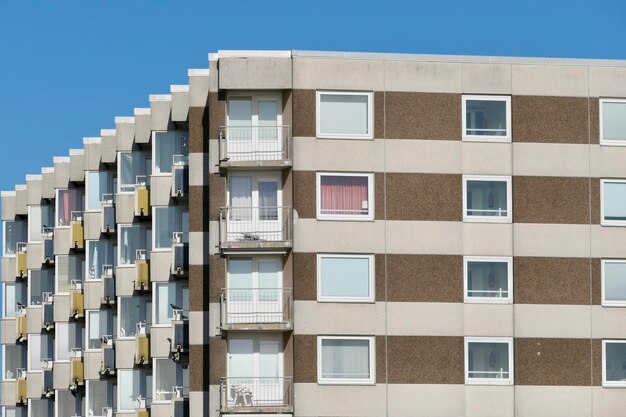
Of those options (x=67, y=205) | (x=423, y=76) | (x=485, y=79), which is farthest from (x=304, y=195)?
(x=67, y=205)

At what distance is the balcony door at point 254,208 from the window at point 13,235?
30953 mm

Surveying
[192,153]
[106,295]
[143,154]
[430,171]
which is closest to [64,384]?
[106,295]

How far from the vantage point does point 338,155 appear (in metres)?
70.6

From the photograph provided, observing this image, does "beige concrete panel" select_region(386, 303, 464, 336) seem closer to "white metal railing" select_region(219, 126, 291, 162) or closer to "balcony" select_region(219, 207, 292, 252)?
"balcony" select_region(219, 207, 292, 252)

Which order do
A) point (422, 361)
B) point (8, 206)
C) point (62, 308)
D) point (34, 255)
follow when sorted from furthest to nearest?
point (8, 206) → point (34, 255) → point (62, 308) → point (422, 361)

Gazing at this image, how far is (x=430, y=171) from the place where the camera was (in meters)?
71.1

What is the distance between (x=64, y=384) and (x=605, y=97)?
31.4m

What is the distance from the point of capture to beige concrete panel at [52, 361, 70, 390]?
91125 millimetres

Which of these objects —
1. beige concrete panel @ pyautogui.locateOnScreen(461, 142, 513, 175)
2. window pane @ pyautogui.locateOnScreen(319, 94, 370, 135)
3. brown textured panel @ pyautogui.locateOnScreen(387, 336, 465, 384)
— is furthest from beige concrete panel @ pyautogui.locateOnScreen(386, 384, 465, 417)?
window pane @ pyautogui.locateOnScreen(319, 94, 370, 135)

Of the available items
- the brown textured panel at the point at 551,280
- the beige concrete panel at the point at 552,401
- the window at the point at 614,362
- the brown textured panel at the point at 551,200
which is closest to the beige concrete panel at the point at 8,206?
the brown textured panel at the point at 551,200

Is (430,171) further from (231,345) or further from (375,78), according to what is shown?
(231,345)

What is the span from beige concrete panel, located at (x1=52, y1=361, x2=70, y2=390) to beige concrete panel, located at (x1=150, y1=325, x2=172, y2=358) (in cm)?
1135

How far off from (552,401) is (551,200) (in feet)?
23.8

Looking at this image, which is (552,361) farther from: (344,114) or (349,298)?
(344,114)
